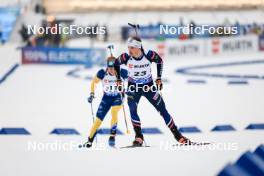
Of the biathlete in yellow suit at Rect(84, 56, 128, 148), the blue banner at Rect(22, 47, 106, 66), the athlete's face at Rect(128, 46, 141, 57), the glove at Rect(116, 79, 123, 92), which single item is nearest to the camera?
the athlete's face at Rect(128, 46, 141, 57)

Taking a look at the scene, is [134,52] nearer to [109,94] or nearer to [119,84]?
[119,84]

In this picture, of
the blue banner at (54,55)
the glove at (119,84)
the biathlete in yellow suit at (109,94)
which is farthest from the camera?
the blue banner at (54,55)

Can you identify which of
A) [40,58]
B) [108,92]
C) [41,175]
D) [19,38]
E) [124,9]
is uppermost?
[124,9]

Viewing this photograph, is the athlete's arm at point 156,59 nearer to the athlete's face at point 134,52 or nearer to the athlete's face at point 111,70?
the athlete's face at point 134,52

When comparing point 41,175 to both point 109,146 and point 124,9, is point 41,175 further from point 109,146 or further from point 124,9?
point 124,9

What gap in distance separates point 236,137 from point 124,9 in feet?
95.7

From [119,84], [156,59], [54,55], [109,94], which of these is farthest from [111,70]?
[54,55]

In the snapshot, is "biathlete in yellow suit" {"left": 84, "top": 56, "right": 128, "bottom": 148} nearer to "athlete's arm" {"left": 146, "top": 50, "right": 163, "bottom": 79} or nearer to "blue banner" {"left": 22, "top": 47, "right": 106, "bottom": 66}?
"athlete's arm" {"left": 146, "top": 50, "right": 163, "bottom": 79}

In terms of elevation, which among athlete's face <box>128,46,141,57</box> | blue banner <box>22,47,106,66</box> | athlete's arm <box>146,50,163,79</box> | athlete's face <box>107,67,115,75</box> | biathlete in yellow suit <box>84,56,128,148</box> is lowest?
biathlete in yellow suit <box>84,56,128,148</box>

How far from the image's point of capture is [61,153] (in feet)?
21.1

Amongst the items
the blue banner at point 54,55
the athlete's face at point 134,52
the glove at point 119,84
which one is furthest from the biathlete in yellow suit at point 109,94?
the blue banner at point 54,55

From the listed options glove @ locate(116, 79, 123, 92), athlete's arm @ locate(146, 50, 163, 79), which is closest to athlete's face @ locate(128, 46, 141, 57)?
athlete's arm @ locate(146, 50, 163, 79)

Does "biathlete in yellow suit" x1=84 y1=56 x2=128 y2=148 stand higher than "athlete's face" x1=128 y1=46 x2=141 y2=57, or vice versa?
"athlete's face" x1=128 y1=46 x2=141 y2=57

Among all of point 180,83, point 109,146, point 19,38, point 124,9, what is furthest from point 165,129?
point 124,9
